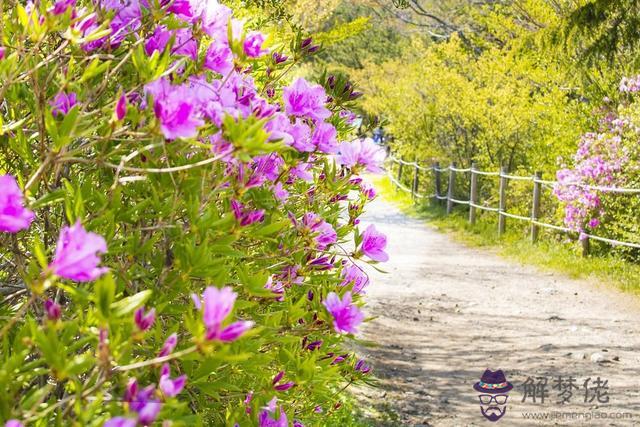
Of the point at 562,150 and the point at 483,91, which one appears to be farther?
the point at 483,91

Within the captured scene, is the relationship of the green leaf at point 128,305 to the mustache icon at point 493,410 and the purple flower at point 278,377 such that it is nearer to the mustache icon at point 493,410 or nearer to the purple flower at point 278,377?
the purple flower at point 278,377

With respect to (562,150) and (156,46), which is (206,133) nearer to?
(156,46)

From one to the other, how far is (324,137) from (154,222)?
17.3 inches

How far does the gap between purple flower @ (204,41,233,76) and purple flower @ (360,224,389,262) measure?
542 mm

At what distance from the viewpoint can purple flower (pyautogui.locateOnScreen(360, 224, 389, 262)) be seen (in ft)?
6.16

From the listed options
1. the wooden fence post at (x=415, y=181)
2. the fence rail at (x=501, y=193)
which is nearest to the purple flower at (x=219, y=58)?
the fence rail at (x=501, y=193)

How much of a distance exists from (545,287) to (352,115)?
22.4 feet

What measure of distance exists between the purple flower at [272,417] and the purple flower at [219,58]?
646 millimetres

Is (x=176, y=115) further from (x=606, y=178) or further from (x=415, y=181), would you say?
(x=415, y=181)

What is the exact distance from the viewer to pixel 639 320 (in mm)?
7137

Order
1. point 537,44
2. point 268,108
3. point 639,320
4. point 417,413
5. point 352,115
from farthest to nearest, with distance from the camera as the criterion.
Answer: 1. point 537,44
2. point 639,320
3. point 417,413
4. point 352,115
5. point 268,108

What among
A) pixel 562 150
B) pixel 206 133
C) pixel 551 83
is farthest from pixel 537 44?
pixel 206 133

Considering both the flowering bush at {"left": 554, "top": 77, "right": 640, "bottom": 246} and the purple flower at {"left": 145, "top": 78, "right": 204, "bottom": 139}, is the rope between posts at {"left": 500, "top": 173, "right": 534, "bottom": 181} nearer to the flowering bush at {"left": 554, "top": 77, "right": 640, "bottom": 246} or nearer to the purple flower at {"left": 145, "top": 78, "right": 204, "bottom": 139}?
the flowering bush at {"left": 554, "top": 77, "right": 640, "bottom": 246}

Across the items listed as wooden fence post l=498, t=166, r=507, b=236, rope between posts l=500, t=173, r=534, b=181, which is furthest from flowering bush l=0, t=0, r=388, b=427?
wooden fence post l=498, t=166, r=507, b=236
